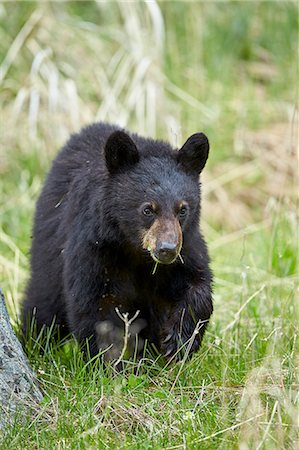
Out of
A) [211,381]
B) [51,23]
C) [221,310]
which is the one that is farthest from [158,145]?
[51,23]

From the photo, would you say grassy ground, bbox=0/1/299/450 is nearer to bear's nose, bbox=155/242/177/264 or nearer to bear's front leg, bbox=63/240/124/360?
bear's front leg, bbox=63/240/124/360

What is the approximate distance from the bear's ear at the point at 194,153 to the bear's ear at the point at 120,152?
0.79 ft

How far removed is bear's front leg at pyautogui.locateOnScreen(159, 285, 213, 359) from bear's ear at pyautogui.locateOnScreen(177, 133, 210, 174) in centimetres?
63

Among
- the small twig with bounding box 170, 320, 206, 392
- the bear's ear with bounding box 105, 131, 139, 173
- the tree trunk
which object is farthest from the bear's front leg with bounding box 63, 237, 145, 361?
the tree trunk

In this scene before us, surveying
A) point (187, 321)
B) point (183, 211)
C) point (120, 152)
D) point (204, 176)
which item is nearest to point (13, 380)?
point (187, 321)

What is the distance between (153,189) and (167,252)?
43 centimetres

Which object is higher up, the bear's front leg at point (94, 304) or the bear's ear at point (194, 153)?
the bear's ear at point (194, 153)

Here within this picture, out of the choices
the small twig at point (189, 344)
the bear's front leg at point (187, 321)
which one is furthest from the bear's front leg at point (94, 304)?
the small twig at point (189, 344)

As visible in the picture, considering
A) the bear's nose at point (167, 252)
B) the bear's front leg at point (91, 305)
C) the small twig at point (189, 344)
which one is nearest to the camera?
the small twig at point (189, 344)

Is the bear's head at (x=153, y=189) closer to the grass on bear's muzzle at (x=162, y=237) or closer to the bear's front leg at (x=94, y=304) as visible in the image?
the grass on bear's muzzle at (x=162, y=237)

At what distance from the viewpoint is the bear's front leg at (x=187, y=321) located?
4.85 meters

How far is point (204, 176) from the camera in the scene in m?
9.89

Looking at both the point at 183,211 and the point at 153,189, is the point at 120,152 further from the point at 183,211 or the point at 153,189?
the point at 183,211

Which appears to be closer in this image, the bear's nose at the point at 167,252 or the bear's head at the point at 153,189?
the bear's nose at the point at 167,252
